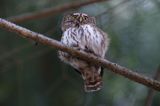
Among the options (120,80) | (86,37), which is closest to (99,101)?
(120,80)

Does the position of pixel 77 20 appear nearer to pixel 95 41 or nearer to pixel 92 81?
pixel 95 41

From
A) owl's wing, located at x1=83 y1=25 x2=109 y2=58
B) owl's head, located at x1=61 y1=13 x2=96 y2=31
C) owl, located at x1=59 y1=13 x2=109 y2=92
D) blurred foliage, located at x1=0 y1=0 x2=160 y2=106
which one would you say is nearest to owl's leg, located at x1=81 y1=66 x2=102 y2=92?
owl, located at x1=59 y1=13 x2=109 y2=92

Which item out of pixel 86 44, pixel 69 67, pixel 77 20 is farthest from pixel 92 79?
pixel 69 67

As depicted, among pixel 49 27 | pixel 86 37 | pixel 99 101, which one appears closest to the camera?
pixel 86 37

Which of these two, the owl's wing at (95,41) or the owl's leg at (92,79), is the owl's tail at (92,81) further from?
the owl's wing at (95,41)

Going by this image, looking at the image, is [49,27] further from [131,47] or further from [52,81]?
[131,47]

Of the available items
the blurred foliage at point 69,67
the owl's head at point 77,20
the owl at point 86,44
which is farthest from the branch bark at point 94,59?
the blurred foliage at point 69,67
